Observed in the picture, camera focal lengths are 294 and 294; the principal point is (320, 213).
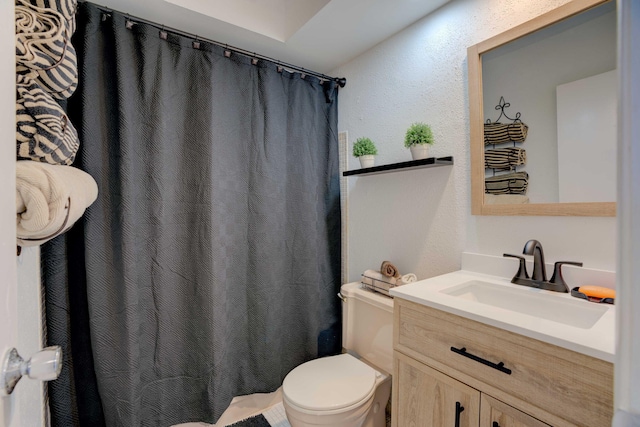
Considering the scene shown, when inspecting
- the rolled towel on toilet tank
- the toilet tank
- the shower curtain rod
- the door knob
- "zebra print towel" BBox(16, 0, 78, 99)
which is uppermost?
the shower curtain rod

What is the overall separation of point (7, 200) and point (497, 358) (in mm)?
1130

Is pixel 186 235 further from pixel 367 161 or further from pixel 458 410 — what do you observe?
pixel 458 410

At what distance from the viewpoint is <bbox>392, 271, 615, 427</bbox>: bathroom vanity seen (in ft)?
2.29

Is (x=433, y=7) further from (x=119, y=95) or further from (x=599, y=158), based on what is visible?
(x=119, y=95)

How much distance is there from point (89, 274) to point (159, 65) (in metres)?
1.05

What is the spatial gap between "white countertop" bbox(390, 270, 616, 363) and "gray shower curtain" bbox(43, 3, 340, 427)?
952 mm

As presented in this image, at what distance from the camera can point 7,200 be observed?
16.7 inches

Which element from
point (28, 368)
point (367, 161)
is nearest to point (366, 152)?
point (367, 161)

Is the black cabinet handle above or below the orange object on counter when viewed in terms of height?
below

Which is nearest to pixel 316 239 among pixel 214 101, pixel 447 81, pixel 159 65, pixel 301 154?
pixel 301 154

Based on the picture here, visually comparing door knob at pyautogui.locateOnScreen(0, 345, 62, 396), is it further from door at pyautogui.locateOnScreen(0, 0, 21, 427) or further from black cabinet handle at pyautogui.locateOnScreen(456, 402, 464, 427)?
black cabinet handle at pyautogui.locateOnScreen(456, 402, 464, 427)

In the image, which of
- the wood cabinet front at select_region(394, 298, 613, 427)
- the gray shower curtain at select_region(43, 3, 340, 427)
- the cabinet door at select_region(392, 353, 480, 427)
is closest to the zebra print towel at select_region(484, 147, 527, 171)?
the wood cabinet front at select_region(394, 298, 613, 427)

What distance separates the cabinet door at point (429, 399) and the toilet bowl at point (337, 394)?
202 mm

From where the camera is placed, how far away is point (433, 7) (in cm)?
147
